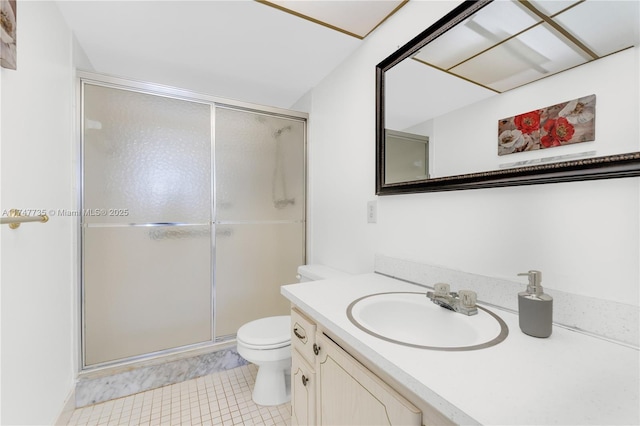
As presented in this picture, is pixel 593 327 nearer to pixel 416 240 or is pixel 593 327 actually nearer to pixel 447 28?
pixel 416 240

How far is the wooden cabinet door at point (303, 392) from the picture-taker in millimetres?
997

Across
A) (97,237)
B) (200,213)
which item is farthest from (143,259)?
(200,213)

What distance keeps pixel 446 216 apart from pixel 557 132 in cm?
45

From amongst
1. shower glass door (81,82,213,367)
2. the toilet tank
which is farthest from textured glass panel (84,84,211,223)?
the toilet tank

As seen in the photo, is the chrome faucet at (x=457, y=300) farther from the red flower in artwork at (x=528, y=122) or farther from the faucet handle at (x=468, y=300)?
the red flower in artwork at (x=528, y=122)

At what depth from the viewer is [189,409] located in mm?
1600

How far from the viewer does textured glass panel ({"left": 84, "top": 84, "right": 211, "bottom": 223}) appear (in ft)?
5.55

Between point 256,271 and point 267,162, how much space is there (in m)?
0.88

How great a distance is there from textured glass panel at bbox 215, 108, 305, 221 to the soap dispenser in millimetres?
1778

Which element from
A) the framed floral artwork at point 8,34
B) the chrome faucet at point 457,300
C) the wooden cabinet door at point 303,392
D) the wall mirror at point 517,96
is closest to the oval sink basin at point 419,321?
the chrome faucet at point 457,300

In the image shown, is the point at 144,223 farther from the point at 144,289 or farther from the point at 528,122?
the point at 528,122

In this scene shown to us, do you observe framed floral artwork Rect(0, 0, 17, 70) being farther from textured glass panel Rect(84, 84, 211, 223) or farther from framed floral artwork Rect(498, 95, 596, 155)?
framed floral artwork Rect(498, 95, 596, 155)

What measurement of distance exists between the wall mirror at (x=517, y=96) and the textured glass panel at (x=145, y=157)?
1.37 metres

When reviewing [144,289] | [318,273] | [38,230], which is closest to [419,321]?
[318,273]
